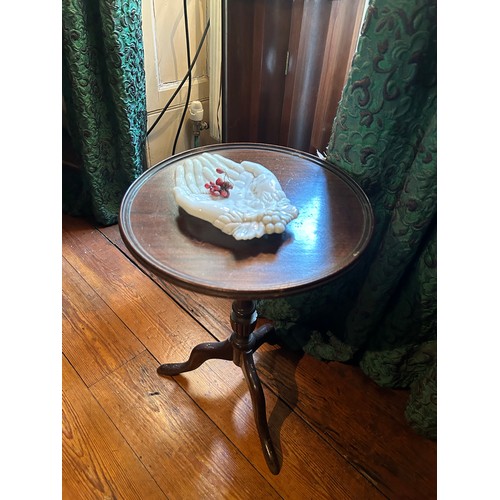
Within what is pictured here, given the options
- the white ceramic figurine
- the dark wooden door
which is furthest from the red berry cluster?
the dark wooden door

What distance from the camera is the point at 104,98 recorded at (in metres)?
1.56

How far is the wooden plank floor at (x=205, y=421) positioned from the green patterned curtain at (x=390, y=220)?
0.09m

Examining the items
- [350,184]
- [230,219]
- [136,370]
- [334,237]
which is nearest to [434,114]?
[350,184]

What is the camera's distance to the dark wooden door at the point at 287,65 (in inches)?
51.4

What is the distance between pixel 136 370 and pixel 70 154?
1.08 metres

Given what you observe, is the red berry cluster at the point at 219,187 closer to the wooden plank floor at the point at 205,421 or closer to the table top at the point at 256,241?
the table top at the point at 256,241

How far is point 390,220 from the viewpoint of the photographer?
103cm

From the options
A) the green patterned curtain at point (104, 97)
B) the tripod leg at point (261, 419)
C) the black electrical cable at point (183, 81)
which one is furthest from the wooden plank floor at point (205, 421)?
the black electrical cable at point (183, 81)

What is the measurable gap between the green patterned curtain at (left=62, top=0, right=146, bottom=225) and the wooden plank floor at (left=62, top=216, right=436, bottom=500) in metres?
0.54

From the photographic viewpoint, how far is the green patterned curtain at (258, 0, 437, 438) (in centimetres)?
82

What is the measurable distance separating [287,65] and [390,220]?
0.76 meters

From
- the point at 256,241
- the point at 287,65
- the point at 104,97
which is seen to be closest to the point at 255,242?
the point at 256,241

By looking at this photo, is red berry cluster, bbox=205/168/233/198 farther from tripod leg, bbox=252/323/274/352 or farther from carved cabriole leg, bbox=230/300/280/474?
tripod leg, bbox=252/323/274/352

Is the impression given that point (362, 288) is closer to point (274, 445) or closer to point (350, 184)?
point (350, 184)
